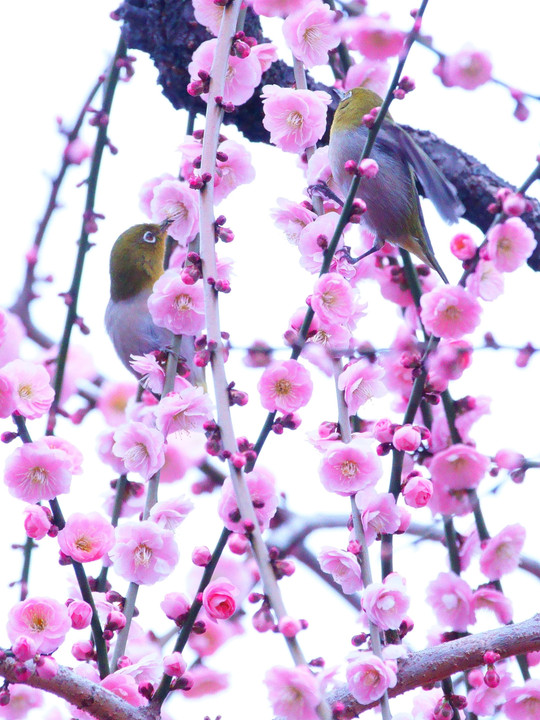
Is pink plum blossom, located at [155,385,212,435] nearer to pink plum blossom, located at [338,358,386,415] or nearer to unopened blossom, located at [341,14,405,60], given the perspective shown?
pink plum blossom, located at [338,358,386,415]

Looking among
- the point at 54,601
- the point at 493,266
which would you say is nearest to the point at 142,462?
the point at 54,601

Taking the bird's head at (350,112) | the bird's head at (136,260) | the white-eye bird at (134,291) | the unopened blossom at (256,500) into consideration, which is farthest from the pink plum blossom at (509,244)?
the bird's head at (136,260)

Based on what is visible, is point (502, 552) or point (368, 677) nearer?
point (368, 677)

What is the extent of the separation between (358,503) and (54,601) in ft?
1.54

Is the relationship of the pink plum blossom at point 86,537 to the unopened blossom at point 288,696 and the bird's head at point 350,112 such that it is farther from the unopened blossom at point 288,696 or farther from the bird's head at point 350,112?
the bird's head at point 350,112

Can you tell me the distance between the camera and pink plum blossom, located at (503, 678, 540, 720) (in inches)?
55.7

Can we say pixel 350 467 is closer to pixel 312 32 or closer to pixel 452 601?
pixel 452 601

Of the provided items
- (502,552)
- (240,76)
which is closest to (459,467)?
(502,552)

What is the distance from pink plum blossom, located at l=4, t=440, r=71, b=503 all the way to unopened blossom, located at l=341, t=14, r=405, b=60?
84cm

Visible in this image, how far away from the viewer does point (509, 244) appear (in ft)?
4.11

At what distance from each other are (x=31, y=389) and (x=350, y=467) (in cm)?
50

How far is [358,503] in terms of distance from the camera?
4.28ft

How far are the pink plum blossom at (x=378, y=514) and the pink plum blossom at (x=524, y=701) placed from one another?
39 centimetres

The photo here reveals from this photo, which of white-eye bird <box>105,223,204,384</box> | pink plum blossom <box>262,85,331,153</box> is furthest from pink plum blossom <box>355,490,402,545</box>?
white-eye bird <box>105,223,204,384</box>
